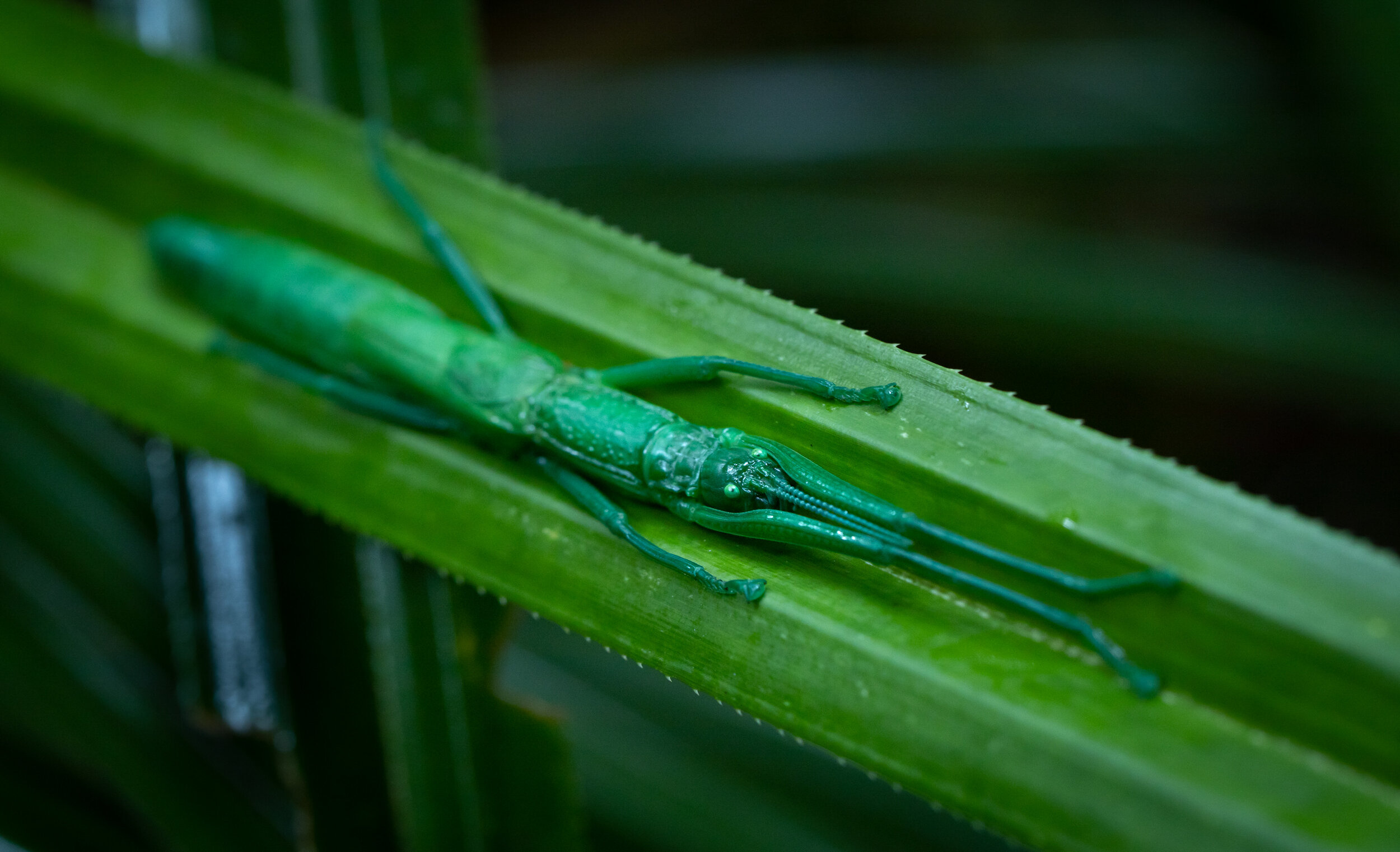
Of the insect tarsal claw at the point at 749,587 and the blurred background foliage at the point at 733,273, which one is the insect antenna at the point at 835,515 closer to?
the insect tarsal claw at the point at 749,587

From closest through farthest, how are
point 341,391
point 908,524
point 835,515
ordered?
point 908,524
point 835,515
point 341,391

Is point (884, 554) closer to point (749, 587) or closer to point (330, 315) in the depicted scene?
point (749, 587)

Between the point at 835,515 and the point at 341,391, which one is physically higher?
the point at 341,391

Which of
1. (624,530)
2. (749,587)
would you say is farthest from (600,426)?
(749,587)

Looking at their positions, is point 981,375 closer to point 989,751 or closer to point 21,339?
point 989,751

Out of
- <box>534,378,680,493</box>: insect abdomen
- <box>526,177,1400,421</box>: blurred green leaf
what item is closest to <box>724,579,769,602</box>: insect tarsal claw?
<box>534,378,680,493</box>: insect abdomen

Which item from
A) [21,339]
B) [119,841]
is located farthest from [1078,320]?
[119,841]

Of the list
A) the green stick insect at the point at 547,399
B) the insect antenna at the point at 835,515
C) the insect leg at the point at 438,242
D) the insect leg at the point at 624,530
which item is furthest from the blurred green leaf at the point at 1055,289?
the insect antenna at the point at 835,515

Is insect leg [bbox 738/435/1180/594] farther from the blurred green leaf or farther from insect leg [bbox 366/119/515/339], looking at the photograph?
the blurred green leaf
